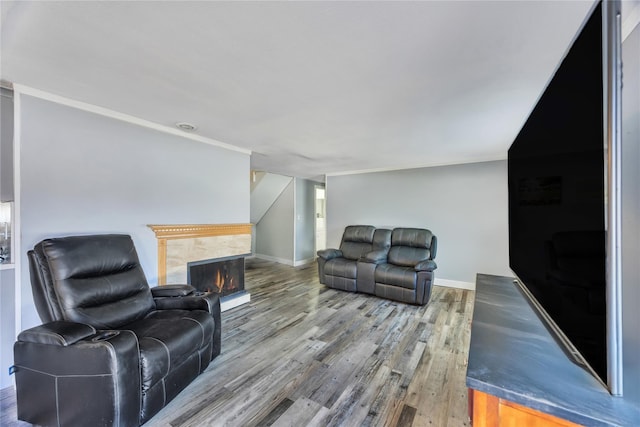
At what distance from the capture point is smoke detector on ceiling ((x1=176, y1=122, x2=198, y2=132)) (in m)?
2.57

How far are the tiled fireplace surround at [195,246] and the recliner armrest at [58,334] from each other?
1.20 metres

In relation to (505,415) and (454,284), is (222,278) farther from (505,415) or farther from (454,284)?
(454,284)

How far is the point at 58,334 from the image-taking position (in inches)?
54.2

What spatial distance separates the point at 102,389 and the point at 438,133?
3.49 meters

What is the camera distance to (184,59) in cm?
147

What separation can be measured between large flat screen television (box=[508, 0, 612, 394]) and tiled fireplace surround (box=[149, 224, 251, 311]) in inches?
124

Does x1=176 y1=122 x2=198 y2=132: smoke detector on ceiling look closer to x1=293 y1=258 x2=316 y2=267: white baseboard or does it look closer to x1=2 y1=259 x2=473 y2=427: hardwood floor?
x1=2 y1=259 x2=473 y2=427: hardwood floor

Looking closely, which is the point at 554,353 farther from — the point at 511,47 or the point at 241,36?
the point at 241,36

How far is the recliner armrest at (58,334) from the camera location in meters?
1.36

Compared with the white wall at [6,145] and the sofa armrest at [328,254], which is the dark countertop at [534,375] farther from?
the white wall at [6,145]

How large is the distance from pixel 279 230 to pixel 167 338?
473cm

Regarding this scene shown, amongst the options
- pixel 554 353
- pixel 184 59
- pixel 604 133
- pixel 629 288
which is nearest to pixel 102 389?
pixel 184 59

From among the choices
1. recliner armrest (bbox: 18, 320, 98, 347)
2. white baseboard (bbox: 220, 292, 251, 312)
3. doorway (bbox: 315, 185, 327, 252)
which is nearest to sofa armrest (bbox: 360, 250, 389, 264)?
white baseboard (bbox: 220, 292, 251, 312)

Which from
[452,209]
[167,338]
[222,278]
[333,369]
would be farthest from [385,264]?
[167,338]
